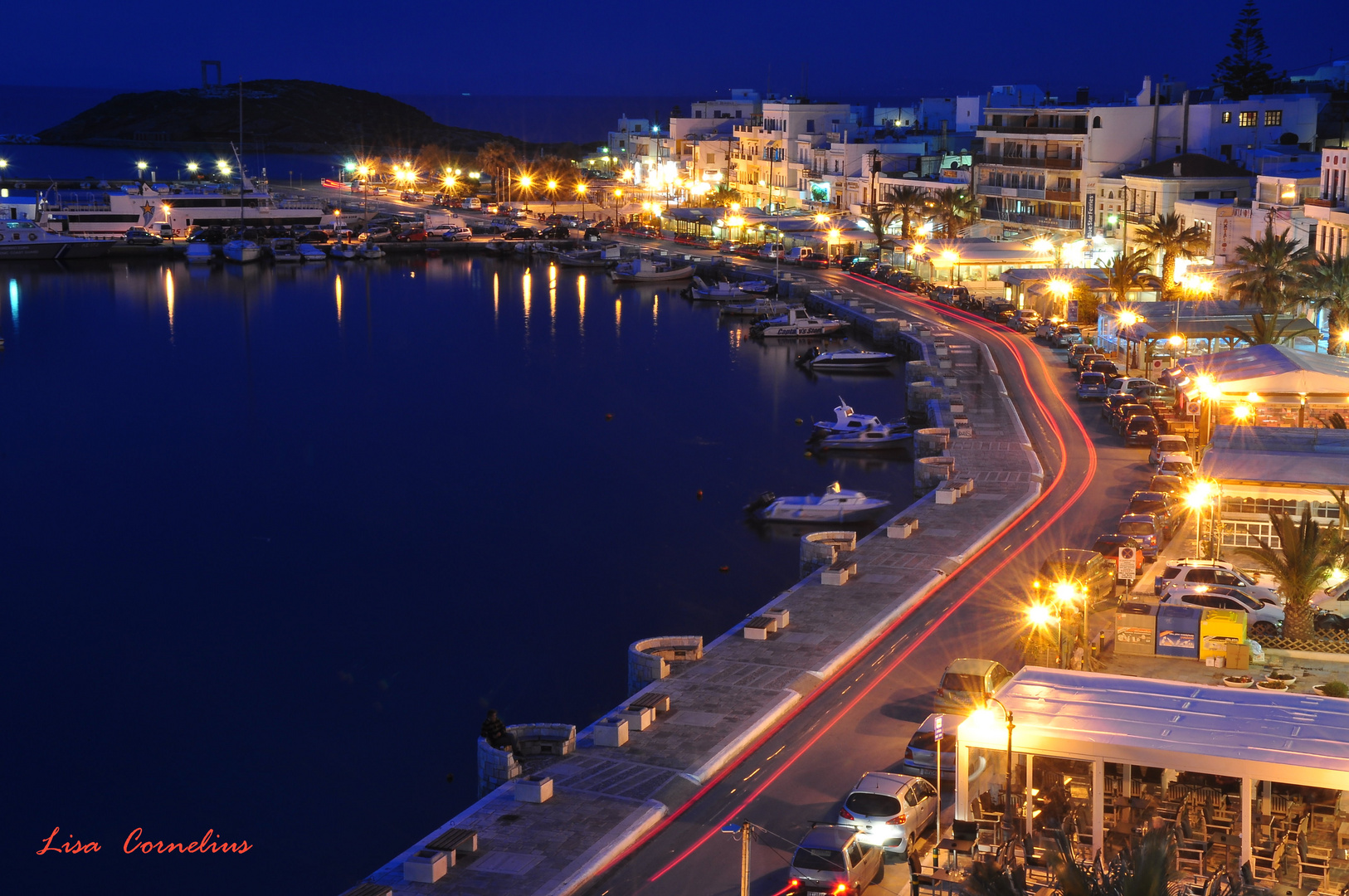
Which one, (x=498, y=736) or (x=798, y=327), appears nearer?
(x=498, y=736)

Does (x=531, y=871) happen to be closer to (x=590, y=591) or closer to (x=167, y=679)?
(x=167, y=679)

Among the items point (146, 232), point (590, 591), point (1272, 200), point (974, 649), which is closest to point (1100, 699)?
point (974, 649)

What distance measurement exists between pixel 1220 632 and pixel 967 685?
15.3ft

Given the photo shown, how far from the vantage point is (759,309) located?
73.2m

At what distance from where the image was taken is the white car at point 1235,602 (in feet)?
76.3

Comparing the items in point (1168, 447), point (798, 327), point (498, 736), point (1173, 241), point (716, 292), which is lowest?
point (498, 736)

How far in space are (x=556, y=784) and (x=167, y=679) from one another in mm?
11733

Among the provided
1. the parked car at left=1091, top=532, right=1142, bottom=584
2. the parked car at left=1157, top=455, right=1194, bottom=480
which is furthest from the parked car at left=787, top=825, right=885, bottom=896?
the parked car at left=1157, top=455, right=1194, bottom=480

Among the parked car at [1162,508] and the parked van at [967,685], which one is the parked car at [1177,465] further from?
the parked van at [967,685]

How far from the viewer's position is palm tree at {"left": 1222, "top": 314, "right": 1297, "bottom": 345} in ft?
131

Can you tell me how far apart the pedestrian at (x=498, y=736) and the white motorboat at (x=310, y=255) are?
83155 millimetres

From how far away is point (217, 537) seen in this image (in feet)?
119

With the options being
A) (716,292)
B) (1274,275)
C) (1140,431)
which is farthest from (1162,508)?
(716,292)

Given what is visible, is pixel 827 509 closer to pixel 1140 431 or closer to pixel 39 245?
pixel 1140 431
